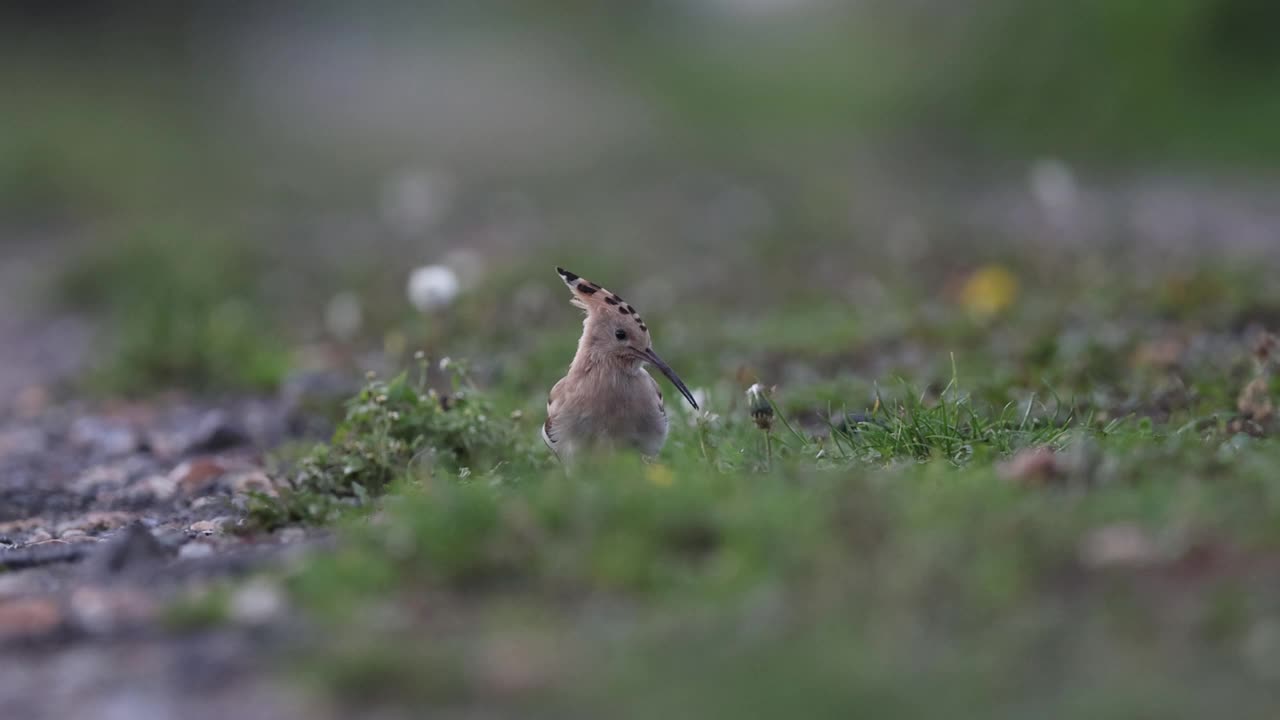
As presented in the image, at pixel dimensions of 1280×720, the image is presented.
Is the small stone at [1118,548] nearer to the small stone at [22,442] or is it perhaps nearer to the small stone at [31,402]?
the small stone at [22,442]

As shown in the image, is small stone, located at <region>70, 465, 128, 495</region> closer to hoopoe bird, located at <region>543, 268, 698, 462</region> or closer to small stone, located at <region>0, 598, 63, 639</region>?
hoopoe bird, located at <region>543, 268, 698, 462</region>

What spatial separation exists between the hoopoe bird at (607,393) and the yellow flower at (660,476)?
1.54 ft

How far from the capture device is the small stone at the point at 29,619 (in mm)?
4043

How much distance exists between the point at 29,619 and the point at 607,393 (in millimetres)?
2105

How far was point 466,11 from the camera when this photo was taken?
31.5 m

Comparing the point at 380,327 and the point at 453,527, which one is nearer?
the point at 453,527

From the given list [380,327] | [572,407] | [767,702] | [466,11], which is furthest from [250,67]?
[767,702]

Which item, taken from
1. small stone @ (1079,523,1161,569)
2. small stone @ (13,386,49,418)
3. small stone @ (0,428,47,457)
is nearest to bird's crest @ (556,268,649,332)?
small stone @ (1079,523,1161,569)

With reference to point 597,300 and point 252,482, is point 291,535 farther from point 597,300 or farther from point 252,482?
point 597,300

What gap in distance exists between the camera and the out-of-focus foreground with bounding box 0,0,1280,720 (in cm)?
355

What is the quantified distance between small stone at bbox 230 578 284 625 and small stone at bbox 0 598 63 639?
0.47m

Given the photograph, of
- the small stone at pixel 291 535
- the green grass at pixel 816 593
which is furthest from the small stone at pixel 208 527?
the green grass at pixel 816 593

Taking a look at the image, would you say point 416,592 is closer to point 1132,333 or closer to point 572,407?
point 572,407

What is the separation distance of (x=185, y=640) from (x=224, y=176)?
17.7m
